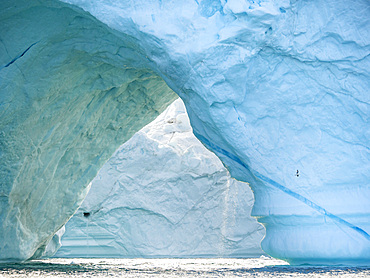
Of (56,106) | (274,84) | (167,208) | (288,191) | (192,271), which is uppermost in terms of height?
(274,84)

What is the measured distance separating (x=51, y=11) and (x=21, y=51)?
49cm

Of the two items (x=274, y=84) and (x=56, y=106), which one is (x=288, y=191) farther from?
(x=56, y=106)

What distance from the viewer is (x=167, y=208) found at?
990 centimetres

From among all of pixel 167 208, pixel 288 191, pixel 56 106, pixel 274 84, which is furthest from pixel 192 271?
pixel 167 208

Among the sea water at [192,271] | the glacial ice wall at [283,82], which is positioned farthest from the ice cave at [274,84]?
the sea water at [192,271]

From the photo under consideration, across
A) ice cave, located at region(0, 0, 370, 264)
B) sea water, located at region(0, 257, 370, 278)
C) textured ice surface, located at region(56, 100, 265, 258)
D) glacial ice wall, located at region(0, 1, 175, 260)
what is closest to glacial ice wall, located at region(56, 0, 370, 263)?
ice cave, located at region(0, 0, 370, 264)

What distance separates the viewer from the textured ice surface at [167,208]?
32.3 feet

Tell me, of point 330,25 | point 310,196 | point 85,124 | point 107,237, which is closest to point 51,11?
point 85,124

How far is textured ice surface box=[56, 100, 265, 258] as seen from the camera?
9.84 metres

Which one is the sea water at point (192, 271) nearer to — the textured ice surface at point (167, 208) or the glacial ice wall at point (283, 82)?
the glacial ice wall at point (283, 82)

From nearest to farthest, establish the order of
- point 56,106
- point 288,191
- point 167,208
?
1. point 288,191
2. point 56,106
3. point 167,208

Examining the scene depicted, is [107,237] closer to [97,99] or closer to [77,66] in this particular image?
[97,99]

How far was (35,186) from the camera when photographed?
5.24 metres

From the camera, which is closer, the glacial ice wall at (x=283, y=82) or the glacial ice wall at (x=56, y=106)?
the glacial ice wall at (x=283, y=82)
